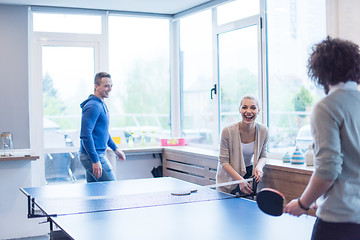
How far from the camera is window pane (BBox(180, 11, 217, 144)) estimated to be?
538cm

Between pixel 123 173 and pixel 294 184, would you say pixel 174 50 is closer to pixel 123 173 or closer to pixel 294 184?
pixel 123 173

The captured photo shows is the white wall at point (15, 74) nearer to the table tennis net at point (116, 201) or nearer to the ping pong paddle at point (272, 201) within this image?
the table tennis net at point (116, 201)

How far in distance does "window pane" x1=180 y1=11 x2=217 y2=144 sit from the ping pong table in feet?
7.35

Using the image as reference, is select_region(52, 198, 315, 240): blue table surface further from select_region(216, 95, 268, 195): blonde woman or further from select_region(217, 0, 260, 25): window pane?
select_region(217, 0, 260, 25): window pane

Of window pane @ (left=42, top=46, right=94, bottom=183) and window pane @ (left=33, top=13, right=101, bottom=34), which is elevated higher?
window pane @ (left=33, top=13, right=101, bottom=34)

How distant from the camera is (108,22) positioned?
5.59 m

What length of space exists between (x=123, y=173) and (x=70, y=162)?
637 millimetres

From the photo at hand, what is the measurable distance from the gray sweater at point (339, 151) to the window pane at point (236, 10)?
3.13 metres

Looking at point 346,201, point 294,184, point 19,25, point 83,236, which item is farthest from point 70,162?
point 346,201

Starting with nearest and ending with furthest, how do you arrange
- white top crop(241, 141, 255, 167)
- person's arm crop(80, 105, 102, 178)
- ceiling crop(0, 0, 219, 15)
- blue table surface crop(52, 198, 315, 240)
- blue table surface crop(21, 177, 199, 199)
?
blue table surface crop(52, 198, 315, 240) < blue table surface crop(21, 177, 199, 199) < white top crop(241, 141, 255, 167) < person's arm crop(80, 105, 102, 178) < ceiling crop(0, 0, 219, 15)

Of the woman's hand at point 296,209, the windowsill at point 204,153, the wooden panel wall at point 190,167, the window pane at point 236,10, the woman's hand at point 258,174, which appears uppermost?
the window pane at point 236,10

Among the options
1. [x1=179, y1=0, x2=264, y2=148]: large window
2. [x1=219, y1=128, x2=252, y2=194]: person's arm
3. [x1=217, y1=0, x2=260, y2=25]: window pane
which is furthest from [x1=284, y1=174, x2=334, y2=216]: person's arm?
[x1=217, y1=0, x2=260, y2=25]: window pane

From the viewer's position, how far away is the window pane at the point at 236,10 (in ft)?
14.8

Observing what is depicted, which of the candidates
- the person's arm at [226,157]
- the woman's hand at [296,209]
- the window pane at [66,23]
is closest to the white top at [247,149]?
the person's arm at [226,157]
